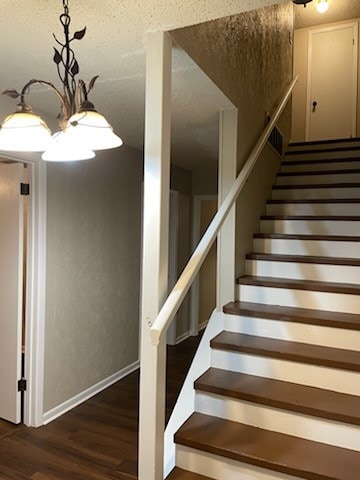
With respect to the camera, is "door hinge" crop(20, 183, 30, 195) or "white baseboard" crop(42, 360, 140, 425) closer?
"door hinge" crop(20, 183, 30, 195)

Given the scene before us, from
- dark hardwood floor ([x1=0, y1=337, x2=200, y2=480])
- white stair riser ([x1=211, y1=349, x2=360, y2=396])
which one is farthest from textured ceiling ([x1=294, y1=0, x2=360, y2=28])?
dark hardwood floor ([x1=0, y1=337, x2=200, y2=480])

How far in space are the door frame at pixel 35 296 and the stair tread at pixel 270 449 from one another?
4.39 ft

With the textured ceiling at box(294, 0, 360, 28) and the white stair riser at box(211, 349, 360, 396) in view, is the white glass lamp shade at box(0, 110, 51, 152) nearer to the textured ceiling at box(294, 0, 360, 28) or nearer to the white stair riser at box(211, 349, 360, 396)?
the white stair riser at box(211, 349, 360, 396)

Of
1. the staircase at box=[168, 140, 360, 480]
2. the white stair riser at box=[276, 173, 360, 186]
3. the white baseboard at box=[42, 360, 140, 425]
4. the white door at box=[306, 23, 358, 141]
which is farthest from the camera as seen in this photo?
the white door at box=[306, 23, 358, 141]

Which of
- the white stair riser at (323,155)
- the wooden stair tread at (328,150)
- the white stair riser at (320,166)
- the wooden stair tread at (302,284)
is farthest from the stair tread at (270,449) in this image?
the wooden stair tread at (328,150)

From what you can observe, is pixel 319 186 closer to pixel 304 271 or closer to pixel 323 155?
pixel 323 155

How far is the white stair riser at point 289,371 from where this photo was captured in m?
1.80

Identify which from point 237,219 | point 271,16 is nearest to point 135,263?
point 237,219

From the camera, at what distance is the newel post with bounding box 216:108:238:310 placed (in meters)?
2.41

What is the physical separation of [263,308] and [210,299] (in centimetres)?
328

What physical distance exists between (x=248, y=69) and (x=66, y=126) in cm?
Result: 208

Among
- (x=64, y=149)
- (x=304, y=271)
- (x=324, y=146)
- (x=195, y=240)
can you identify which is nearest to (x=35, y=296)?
(x=64, y=149)

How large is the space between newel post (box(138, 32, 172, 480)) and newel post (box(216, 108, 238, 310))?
36.4 inches

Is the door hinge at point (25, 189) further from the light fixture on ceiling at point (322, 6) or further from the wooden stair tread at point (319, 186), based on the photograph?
the light fixture on ceiling at point (322, 6)
